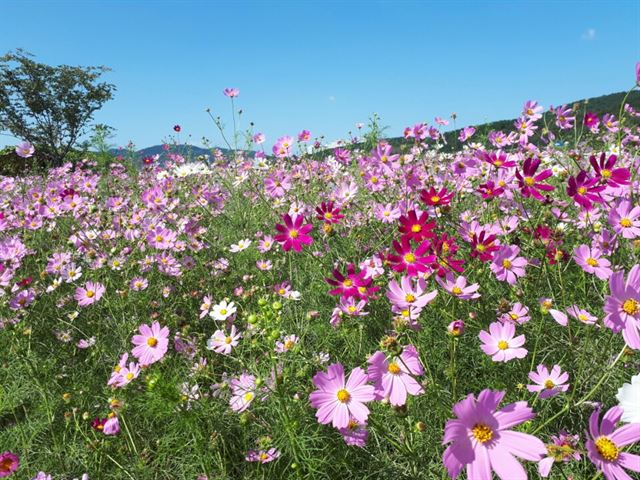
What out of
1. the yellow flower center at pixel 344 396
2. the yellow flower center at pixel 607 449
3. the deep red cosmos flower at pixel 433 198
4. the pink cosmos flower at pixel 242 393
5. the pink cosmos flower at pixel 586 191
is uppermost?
the deep red cosmos flower at pixel 433 198

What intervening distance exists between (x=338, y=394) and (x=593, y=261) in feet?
3.20

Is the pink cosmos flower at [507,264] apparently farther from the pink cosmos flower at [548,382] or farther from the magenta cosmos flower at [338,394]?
the magenta cosmos flower at [338,394]

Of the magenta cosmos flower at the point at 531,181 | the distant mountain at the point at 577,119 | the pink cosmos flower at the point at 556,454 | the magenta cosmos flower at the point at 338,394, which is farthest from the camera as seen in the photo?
the distant mountain at the point at 577,119

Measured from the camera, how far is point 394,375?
90cm

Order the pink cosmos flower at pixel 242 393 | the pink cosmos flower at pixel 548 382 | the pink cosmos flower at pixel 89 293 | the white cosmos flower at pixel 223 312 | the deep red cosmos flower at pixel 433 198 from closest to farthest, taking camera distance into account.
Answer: the pink cosmos flower at pixel 548 382 < the pink cosmos flower at pixel 242 393 < the deep red cosmos flower at pixel 433 198 < the white cosmos flower at pixel 223 312 < the pink cosmos flower at pixel 89 293

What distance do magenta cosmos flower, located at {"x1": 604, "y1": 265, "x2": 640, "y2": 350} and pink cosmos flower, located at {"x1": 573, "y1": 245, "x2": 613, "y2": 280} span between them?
51 centimetres

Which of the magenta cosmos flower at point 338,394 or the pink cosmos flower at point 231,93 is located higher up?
the pink cosmos flower at point 231,93

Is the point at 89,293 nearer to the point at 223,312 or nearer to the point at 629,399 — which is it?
the point at 223,312

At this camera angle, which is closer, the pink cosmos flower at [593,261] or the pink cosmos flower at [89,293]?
the pink cosmos flower at [593,261]

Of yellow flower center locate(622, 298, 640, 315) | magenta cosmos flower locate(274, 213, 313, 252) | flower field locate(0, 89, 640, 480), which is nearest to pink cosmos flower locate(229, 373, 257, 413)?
flower field locate(0, 89, 640, 480)

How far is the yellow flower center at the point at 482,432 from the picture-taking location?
632mm

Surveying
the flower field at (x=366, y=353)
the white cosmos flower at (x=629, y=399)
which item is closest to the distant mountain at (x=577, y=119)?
the flower field at (x=366, y=353)

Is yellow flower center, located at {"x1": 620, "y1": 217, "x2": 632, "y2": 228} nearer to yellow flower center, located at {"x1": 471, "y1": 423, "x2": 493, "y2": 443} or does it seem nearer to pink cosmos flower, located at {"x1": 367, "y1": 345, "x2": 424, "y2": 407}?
pink cosmos flower, located at {"x1": 367, "y1": 345, "x2": 424, "y2": 407}

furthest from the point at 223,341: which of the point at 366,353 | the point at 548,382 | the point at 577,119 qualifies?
the point at 577,119
